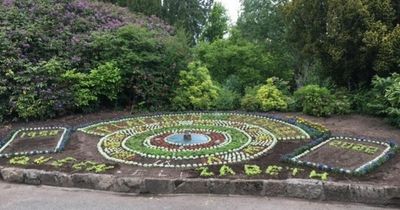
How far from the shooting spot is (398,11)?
10.4m

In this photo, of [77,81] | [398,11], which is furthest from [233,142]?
[398,11]

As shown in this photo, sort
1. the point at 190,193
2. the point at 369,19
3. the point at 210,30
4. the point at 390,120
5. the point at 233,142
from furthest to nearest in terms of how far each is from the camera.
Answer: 1. the point at 210,30
2. the point at 369,19
3. the point at 390,120
4. the point at 233,142
5. the point at 190,193

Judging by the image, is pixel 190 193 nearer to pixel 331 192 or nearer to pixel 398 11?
pixel 331 192

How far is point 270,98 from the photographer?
1097 cm

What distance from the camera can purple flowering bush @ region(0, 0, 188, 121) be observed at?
9.92m

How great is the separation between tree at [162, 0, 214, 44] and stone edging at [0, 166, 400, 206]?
44.7 feet

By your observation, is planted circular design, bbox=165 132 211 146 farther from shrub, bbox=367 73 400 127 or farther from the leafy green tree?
the leafy green tree

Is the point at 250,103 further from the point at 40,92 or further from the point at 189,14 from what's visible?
the point at 189,14

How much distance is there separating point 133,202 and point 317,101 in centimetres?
599

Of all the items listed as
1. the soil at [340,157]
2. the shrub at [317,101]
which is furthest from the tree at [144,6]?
the soil at [340,157]

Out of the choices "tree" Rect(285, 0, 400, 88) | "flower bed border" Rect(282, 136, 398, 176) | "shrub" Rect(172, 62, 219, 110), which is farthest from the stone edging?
"tree" Rect(285, 0, 400, 88)

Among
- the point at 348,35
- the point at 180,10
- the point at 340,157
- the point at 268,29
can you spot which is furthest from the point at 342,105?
the point at 180,10

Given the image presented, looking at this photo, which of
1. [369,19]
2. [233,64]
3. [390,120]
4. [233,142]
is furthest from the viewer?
[233,64]

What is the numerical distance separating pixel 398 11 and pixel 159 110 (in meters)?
6.57
